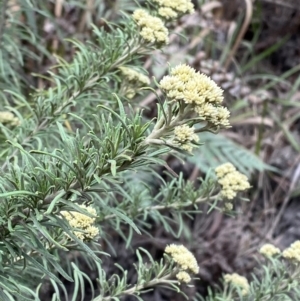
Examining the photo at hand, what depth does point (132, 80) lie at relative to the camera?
94cm

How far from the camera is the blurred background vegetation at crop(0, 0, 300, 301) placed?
66.9 inches

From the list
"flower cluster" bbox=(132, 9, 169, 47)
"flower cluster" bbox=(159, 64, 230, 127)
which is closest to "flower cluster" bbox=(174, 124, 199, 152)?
"flower cluster" bbox=(159, 64, 230, 127)

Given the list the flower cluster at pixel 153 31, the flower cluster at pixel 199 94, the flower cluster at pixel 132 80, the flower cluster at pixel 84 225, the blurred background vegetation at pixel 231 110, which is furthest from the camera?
the blurred background vegetation at pixel 231 110

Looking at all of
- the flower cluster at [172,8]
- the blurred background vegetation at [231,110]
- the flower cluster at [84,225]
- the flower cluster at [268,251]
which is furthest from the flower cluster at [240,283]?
the blurred background vegetation at [231,110]

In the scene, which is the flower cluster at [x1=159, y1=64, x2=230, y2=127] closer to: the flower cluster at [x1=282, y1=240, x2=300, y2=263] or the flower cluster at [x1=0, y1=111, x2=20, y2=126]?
the flower cluster at [x1=282, y1=240, x2=300, y2=263]

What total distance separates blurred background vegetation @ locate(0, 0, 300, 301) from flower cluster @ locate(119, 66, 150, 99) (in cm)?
49

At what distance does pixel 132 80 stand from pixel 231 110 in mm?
1130

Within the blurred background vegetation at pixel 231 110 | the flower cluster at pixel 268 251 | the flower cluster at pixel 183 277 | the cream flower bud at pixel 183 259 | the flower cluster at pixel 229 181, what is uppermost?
the flower cluster at pixel 229 181

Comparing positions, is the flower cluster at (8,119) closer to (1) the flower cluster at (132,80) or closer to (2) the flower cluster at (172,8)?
(1) the flower cluster at (132,80)

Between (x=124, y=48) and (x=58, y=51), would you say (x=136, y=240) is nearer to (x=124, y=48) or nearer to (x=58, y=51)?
(x=58, y=51)

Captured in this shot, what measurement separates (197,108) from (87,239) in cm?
23

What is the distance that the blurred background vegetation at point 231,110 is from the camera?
1.70 m

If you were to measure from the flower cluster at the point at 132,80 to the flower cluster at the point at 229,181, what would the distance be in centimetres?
21

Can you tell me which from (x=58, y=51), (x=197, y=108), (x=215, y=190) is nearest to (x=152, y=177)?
(x=58, y=51)
